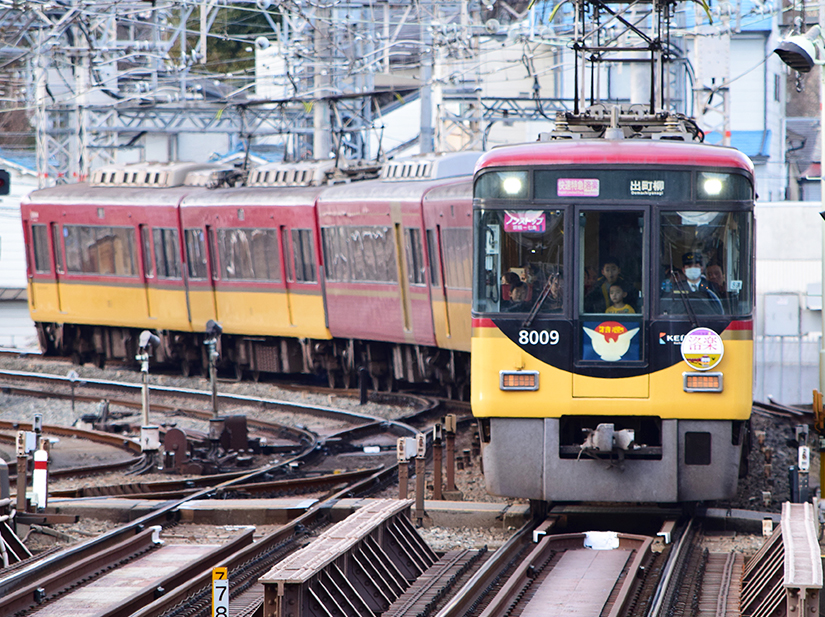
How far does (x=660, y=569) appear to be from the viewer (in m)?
9.00

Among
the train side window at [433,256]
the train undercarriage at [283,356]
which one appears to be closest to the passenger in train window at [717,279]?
the train side window at [433,256]

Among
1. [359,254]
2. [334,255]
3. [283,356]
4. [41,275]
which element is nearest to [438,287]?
[359,254]

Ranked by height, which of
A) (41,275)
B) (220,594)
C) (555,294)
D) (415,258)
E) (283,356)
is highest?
(555,294)

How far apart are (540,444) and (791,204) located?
50.2 feet

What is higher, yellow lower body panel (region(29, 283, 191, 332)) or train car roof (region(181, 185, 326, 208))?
train car roof (region(181, 185, 326, 208))

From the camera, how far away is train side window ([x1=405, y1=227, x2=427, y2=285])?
61.5 ft

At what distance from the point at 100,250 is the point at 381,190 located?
288 inches

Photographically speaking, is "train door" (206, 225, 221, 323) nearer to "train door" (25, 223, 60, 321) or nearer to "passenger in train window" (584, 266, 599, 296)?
"train door" (25, 223, 60, 321)

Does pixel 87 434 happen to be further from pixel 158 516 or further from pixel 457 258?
pixel 158 516

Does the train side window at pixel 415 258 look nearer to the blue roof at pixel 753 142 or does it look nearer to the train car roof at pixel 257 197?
the train car roof at pixel 257 197

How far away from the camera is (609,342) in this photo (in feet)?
32.9

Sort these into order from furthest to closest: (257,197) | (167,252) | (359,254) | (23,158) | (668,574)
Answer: (23,158)
(167,252)
(257,197)
(359,254)
(668,574)

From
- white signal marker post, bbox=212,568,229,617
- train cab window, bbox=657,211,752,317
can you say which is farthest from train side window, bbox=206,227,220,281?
white signal marker post, bbox=212,568,229,617

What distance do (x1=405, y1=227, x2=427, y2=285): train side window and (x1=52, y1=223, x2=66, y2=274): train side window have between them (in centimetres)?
895
